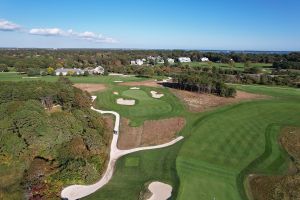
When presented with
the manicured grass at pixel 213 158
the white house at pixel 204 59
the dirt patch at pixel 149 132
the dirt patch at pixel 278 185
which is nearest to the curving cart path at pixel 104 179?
the manicured grass at pixel 213 158

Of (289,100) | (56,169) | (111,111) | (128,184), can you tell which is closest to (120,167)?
(128,184)

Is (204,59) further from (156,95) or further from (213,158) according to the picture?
(213,158)

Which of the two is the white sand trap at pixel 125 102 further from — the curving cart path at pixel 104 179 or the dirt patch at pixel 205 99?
the curving cart path at pixel 104 179

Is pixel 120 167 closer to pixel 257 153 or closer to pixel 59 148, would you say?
pixel 59 148

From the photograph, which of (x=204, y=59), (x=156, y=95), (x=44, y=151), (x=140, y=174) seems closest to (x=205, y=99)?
(x=156, y=95)

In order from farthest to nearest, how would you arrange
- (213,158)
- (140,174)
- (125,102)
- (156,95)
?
(156,95), (125,102), (213,158), (140,174)

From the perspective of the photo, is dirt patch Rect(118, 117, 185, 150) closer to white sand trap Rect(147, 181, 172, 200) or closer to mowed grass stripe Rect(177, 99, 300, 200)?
mowed grass stripe Rect(177, 99, 300, 200)
